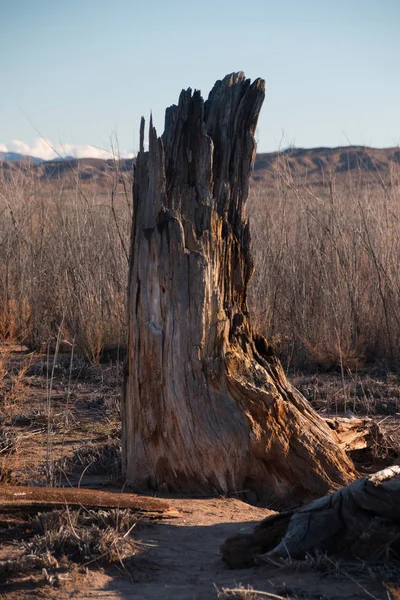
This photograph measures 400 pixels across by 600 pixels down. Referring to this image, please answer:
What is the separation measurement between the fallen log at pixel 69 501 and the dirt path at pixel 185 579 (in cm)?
10

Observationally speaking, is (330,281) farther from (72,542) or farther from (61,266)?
(72,542)

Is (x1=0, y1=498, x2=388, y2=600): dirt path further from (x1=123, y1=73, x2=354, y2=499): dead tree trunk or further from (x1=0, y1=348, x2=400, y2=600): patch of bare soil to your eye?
(x1=123, y1=73, x2=354, y2=499): dead tree trunk

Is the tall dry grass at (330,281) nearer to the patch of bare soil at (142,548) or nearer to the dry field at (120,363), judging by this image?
the dry field at (120,363)

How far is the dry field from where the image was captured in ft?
9.25

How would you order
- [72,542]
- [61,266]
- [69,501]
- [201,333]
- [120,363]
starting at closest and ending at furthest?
[72,542], [69,501], [201,333], [120,363], [61,266]

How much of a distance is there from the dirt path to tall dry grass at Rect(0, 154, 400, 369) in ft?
13.2

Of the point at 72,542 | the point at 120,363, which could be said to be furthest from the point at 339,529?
the point at 120,363

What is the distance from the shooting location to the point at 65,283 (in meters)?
8.09

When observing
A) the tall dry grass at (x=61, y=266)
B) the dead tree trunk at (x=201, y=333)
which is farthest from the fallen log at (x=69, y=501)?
the tall dry grass at (x=61, y=266)

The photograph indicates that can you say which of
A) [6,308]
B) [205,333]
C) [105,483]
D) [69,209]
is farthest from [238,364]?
[69,209]

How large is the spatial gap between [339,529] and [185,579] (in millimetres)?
624

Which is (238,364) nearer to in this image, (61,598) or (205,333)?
(205,333)

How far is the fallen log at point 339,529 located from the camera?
9.02ft

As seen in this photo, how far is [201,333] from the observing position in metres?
3.78
